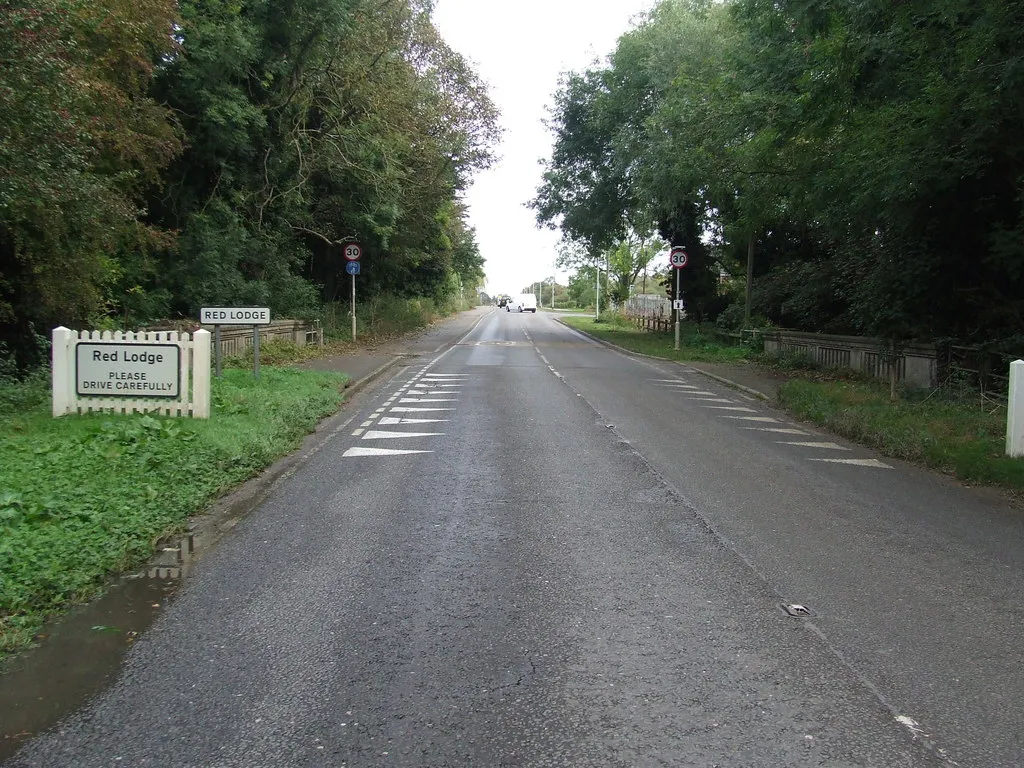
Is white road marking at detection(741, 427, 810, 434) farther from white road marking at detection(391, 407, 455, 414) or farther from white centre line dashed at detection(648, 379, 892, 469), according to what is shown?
white road marking at detection(391, 407, 455, 414)

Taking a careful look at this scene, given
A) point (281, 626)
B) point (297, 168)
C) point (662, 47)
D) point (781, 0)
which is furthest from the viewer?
point (662, 47)

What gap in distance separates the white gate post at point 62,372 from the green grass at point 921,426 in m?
10.1

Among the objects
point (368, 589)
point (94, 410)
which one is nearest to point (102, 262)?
point (94, 410)

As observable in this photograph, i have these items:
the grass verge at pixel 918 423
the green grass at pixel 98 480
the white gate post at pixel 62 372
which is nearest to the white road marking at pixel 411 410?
the green grass at pixel 98 480

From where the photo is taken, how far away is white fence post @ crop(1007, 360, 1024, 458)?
8.88 m

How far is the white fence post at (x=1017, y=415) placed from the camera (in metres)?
8.88

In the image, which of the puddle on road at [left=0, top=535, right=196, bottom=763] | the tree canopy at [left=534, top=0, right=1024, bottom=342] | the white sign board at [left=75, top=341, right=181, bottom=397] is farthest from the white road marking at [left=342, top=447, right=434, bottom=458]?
the tree canopy at [left=534, top=0, right=1024, bottom=342]

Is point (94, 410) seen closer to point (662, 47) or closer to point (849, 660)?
point (849, 660)

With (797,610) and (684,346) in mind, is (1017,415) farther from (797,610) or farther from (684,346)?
(684,346)

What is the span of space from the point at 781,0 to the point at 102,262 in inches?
535

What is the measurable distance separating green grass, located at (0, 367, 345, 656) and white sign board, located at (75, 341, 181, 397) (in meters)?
0.35

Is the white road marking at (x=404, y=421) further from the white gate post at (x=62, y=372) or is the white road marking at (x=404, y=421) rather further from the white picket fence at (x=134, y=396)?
the white gate post at (x=62, y=372)

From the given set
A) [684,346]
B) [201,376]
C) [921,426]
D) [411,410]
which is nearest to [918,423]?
[921,426]

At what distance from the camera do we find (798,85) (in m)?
15.0
